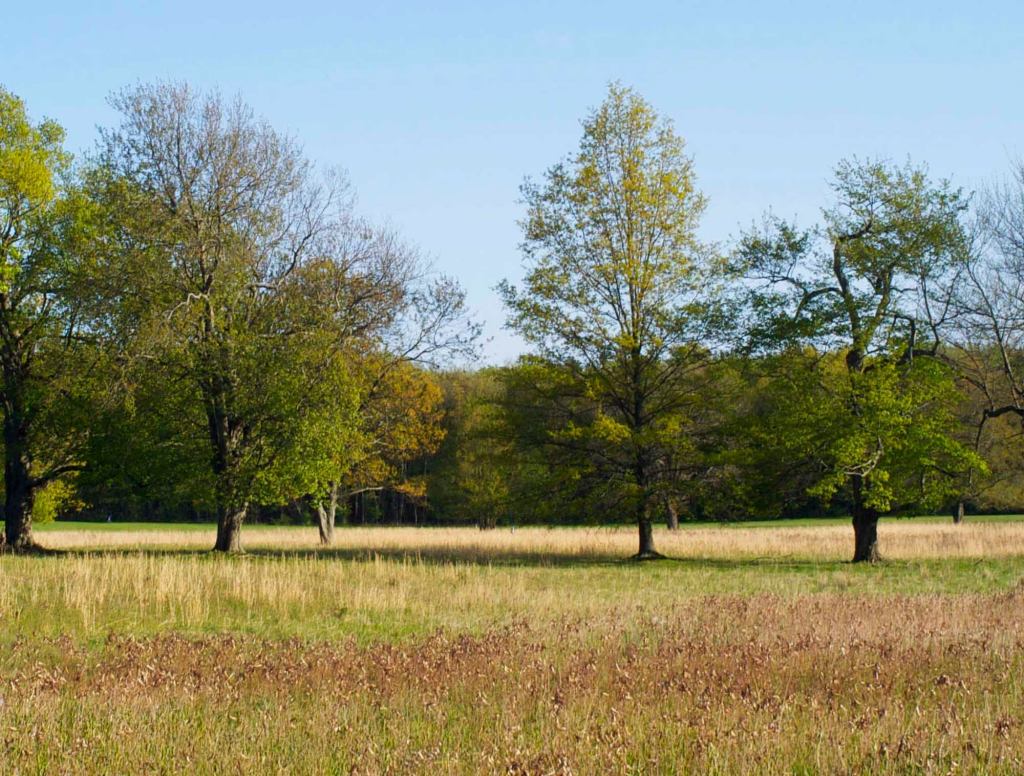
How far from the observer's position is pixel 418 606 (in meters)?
14.7

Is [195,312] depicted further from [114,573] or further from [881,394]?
[881,394]

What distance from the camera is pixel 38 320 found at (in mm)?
29125

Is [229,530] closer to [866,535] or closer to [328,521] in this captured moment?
[328,521]

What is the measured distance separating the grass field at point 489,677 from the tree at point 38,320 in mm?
11959

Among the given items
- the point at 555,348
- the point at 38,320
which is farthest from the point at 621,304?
the point at 38,320

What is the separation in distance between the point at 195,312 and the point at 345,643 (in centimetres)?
1682

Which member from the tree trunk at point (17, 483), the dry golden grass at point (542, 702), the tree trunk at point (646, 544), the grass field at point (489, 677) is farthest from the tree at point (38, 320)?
the dry golden grass at point (542, 702)

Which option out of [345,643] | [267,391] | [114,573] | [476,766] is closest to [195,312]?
[267,391]

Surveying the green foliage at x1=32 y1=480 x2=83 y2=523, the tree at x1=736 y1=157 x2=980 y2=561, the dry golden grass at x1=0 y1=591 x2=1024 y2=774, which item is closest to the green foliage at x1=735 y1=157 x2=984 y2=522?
the tree at x1=736 y1=157 x2=980 y2=561

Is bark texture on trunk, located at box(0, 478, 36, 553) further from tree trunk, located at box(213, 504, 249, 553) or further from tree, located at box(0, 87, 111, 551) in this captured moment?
tree trunk, located at box(213, 504, 249, 553)

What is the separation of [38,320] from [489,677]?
24.8 m

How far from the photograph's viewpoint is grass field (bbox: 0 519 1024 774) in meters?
6.55

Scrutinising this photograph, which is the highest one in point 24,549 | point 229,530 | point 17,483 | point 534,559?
point 17,483

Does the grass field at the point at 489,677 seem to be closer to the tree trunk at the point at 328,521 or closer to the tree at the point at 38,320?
the tree at the point at 38,320
